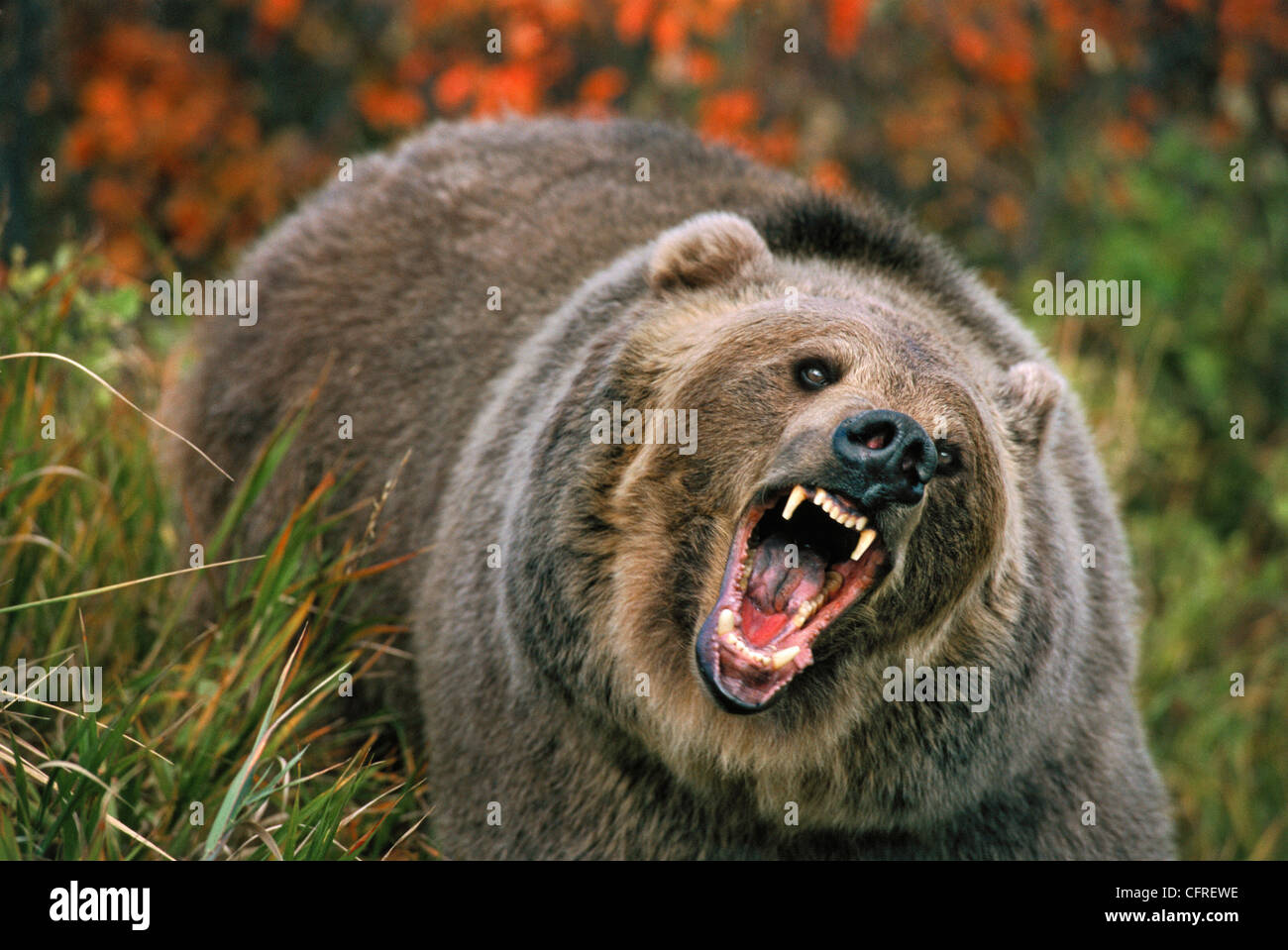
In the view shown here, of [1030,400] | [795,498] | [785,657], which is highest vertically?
[1030,400]

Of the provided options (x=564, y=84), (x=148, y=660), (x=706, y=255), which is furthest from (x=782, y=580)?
(x=564, y=84)

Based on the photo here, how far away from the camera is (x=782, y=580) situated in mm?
3645

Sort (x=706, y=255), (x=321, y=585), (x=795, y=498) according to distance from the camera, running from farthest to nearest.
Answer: (x=321, y=585)
(x=706, y=255)
(x=795, y=498)

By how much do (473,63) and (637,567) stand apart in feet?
24.6

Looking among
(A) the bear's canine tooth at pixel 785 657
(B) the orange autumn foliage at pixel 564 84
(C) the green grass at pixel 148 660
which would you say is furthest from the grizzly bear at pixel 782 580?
(B) the orange autumn foliage at pixel 564 84

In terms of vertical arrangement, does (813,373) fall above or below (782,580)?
above

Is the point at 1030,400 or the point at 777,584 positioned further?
the point at 1030,400

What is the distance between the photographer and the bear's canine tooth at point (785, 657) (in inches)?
135

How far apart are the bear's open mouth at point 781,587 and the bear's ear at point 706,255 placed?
81 cm

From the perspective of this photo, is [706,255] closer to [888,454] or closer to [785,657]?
[888,454]

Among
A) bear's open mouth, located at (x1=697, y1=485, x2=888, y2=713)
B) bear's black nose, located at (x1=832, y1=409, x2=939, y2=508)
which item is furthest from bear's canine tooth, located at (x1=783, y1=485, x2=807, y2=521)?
bear's black nose, located at (x1=832, y1=409, x2=939, y2=508)

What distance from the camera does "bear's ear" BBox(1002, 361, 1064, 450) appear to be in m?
3.97

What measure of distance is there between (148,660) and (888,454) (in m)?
2.41

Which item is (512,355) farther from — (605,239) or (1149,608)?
(1149,608)
